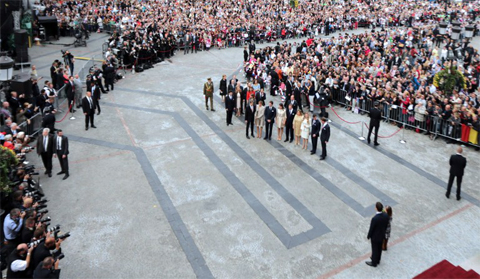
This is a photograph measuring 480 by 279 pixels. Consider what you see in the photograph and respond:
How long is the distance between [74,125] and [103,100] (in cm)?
360

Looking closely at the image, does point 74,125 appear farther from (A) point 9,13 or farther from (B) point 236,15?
(B) point 236,15

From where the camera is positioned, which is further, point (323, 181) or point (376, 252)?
point (323, 181)

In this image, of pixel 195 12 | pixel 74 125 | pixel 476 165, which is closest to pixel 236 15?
pixel 195 12

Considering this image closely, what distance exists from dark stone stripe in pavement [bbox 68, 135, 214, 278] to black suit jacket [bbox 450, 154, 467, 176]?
7.61 m

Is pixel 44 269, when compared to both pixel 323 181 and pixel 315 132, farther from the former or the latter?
pixel 315 132

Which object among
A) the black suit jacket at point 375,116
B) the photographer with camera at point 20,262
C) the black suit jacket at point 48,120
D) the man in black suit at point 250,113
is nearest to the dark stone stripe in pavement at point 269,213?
the man in black suit at point 250,113

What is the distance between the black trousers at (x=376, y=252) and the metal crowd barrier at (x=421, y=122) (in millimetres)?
8370

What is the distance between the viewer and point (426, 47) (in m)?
29.8

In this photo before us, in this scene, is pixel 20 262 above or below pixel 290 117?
below

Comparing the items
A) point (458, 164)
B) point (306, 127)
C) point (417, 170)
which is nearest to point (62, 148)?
point (306, 127)

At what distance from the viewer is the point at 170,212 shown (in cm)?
1115

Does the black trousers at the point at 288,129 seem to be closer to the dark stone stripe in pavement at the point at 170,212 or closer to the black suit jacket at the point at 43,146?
the dark stone stripe in pavement at the point at 170,212

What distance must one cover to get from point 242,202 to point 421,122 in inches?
360

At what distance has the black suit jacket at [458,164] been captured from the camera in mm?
11578
